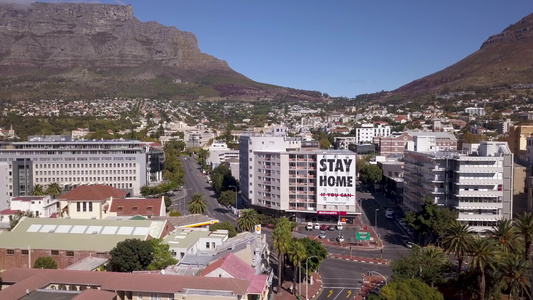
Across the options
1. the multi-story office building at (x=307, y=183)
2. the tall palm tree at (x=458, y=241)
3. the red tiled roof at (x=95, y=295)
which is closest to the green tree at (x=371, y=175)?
the multi-story office building at (x=307, y=183)

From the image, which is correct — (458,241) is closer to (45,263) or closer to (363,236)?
(363,236)

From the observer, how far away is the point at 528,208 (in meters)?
59.2

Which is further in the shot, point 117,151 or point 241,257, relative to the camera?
point 117,151

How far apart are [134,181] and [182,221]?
3596 cm

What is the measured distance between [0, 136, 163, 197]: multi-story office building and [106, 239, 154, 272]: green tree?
48.0 m

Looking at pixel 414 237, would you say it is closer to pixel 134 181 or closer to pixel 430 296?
pixel 430 296

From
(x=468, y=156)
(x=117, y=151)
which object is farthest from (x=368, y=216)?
(x=117, y=151)

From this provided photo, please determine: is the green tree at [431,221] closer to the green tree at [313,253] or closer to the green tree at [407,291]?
the green tree at [313,253]

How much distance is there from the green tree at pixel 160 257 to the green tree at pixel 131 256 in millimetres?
480

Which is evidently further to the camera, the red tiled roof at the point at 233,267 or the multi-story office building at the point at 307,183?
the multi-story office building at the point at 307,183

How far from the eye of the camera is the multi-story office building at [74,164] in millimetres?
86625

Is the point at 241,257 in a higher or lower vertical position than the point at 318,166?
lower

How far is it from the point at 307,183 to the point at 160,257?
31.5m

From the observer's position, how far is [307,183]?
68.2m
